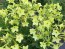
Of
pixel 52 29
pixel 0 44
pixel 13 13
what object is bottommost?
pixel 0 44

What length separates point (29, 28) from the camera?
6.88 ft

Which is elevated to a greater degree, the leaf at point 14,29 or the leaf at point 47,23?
the leaf at point 47,23

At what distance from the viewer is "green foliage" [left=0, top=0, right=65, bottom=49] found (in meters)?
1.94

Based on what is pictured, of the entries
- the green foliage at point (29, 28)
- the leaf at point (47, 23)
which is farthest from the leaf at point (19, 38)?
the leaf at point (47, 23)

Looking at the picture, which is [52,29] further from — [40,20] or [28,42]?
[28,42]

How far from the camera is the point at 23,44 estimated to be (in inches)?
81.0

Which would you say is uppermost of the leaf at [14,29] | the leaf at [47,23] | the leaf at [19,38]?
the leaf at [47,23]

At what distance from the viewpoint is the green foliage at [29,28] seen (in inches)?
76.2

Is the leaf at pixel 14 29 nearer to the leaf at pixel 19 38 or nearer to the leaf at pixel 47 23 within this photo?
the leaf at pixel 19 38

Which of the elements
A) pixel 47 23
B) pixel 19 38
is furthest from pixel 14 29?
pixel 47 23

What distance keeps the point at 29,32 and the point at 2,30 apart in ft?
0.84

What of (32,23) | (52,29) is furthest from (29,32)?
(52,29)

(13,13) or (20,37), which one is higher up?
(13,13)

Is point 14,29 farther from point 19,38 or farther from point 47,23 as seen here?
point 47,23
